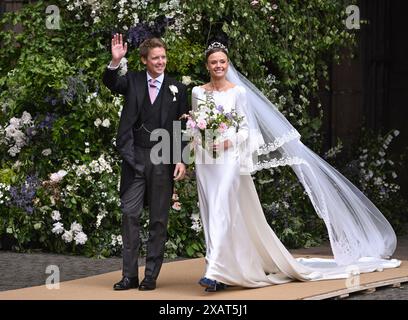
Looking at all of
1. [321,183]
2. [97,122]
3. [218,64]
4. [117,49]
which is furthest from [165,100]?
[97,122]

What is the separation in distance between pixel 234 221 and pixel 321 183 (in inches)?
48.2

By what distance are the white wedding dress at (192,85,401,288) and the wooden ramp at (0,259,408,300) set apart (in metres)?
0.14

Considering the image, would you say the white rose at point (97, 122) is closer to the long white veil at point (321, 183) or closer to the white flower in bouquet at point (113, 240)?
the white flower in bouquet at point (113, 240)

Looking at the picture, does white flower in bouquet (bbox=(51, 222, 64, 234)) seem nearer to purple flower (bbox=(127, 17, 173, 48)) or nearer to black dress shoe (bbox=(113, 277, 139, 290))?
purple flower (bbox=(127, 17, 173, 48))

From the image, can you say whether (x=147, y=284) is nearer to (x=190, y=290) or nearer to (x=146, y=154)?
(x=190, y=290)

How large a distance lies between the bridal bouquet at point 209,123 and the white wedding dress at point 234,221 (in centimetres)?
6

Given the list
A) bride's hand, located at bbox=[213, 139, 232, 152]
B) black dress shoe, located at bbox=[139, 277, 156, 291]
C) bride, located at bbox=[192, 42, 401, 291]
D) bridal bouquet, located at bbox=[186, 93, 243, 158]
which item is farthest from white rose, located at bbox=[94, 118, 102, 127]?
black dress shoe, located at bbox=[139, 277, 156, 291]

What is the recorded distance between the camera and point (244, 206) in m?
8.88

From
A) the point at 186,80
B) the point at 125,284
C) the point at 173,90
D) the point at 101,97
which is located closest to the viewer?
the point at 125,284

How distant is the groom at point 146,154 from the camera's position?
867 centimetres

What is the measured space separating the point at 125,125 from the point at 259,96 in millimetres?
1319

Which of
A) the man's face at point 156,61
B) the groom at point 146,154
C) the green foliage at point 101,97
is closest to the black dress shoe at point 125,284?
the groom at point 146,154

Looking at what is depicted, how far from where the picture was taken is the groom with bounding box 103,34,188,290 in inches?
341

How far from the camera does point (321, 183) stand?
9633 mm
